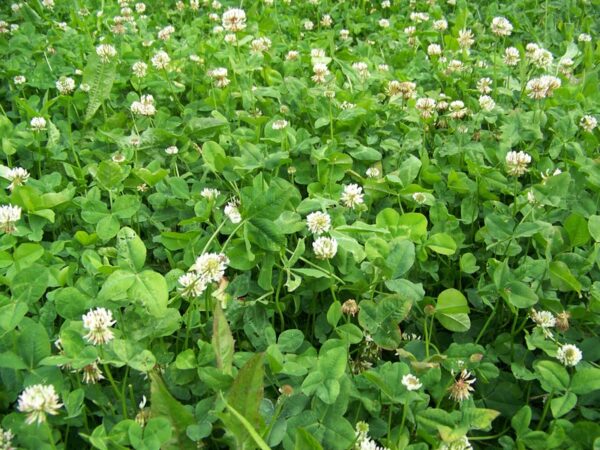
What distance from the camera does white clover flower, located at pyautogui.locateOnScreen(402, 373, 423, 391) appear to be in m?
1.31

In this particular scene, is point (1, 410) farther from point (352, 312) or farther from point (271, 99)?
point (271, 99)

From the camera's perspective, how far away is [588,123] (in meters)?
2.11

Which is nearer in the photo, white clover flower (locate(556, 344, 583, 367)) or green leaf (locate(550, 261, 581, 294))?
white clover flower (locate(556, 344, 583, 367))

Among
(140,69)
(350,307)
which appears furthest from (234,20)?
(350,307)

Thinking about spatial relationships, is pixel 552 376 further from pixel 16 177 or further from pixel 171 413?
pixel 16 177

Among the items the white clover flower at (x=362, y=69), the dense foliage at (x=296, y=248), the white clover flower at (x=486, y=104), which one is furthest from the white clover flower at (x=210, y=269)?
the white clover flower at (x=362, y=69)

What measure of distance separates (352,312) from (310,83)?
1.25 m

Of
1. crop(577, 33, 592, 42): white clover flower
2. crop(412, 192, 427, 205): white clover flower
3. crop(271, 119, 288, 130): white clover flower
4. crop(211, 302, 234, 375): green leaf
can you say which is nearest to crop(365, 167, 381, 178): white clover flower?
crop(412, 192, 427, 205): white clover flower

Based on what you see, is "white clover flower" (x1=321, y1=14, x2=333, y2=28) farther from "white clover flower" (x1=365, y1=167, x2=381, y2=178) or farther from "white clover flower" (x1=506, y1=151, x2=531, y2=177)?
"white clover flower" (x1=506, y1=151, x2=531, y2=177)

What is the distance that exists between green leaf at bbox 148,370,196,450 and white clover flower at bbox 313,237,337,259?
461 millimetres

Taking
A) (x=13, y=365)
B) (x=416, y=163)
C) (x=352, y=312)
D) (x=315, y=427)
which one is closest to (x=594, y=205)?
(x=416, y=163)

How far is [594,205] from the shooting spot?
1.81 metres

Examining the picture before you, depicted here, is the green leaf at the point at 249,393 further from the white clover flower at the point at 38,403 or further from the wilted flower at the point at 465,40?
the wilted flower at the point at 465,40

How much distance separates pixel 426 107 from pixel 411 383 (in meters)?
1.13
